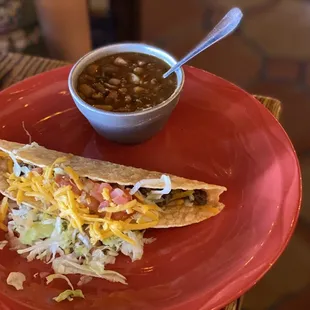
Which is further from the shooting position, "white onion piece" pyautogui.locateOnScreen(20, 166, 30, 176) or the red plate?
"white onion piece" pyautogui.locateOnScreen(20, 166, 30, 176)

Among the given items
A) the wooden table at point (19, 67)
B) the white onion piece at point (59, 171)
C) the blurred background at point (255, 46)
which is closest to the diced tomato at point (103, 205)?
the white onion piece at point (59, 171)

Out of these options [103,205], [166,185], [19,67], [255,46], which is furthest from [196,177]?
[255,46]

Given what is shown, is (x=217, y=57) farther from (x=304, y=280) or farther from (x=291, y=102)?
(x=304, y=280)

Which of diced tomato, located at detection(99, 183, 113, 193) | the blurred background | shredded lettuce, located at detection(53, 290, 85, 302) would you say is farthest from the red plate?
the blurred background

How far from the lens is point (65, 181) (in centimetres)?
104

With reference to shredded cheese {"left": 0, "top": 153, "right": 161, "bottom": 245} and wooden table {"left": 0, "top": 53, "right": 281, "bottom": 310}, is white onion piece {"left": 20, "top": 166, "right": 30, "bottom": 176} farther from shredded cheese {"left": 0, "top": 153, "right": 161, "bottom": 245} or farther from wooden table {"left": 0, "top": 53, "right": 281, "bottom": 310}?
wooden table {"left": 0, "top": 53, "right": 281, "bottom": 310}


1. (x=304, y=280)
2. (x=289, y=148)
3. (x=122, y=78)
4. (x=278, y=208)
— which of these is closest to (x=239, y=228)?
(x=278, y=208)

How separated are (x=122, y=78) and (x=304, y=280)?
0.98m

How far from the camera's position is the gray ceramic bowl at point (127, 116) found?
1.07 meters

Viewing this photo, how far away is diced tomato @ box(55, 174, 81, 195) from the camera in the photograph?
1.03 m

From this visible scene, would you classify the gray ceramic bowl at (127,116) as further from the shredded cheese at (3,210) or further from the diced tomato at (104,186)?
the shredded cheese at (3,210)

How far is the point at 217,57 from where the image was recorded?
2592 mm

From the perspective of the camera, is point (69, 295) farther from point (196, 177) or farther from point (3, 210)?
point (196, 177)

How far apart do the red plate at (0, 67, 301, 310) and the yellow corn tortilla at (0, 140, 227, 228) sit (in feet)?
0.07
